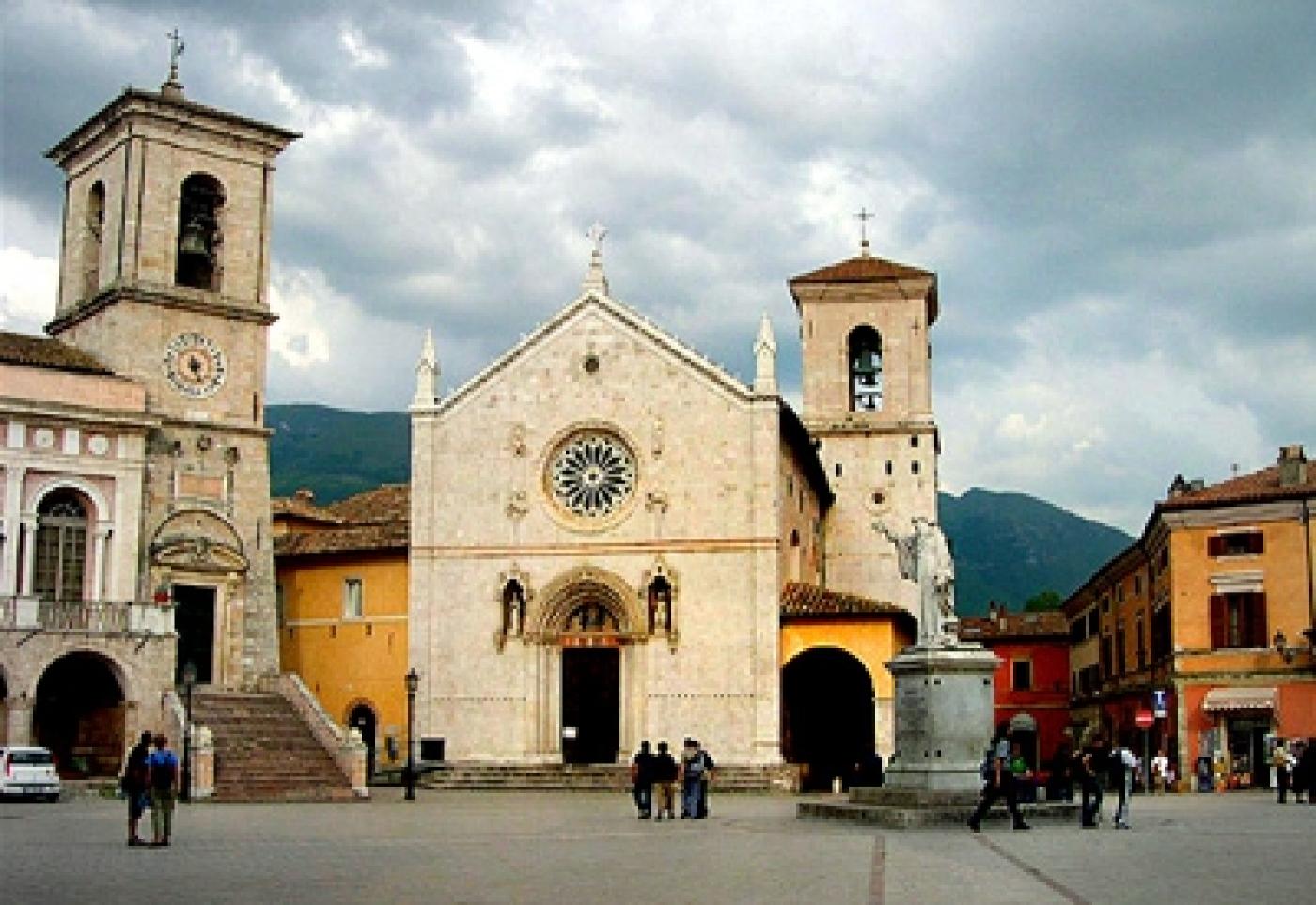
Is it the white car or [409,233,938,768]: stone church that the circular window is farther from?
the white car

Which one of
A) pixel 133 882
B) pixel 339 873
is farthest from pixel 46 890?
pixel 339 873

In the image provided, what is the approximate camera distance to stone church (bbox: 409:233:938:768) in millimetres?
45000

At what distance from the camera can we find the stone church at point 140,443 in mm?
40344

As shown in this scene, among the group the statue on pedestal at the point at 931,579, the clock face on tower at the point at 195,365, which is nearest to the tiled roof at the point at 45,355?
the clock face on tower at the point at 195,365

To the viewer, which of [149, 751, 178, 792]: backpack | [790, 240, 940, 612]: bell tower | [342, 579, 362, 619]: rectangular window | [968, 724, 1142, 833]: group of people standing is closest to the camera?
[149, 751, 178, 792]: backpack

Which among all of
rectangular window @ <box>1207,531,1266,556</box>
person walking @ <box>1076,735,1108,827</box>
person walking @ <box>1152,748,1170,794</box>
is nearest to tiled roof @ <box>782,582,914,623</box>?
person walking @ <box>1152,748,1170,794</box>

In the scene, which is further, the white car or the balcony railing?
the balcony railing

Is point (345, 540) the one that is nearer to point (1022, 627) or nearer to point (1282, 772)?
point (1282, 772)

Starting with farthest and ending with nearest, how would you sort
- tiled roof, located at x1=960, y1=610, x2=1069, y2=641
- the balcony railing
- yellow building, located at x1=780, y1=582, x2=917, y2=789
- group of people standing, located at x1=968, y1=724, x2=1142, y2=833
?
1. tiled roof, located at x1=960, y1=610, x2=1069, y2=641
2. yellow building, located at x1=780, y1=582, x2=917, y2=789
3. the balcony railing
4. group of people standing, located at x1=968, y1=724, x2=1142, y2=833

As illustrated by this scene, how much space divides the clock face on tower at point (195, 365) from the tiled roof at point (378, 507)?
993cm

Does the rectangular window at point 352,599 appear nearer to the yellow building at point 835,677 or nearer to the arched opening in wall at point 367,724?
the arched opening in wall at point 367,724

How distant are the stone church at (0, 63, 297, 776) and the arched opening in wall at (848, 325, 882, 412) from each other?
21877 mm

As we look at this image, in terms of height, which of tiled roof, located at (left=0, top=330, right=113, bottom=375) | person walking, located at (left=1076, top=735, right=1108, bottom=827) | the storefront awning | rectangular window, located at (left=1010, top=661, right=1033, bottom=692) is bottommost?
person walking, located at (left=1076, top=735, right=1108, bottom=827)

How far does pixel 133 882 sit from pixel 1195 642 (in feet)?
118
